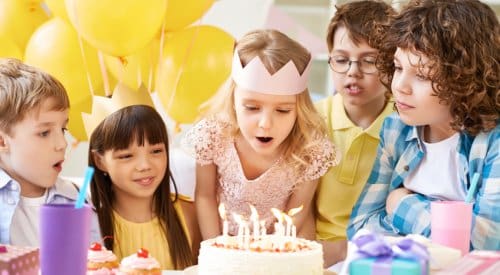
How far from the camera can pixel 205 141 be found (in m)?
2.64

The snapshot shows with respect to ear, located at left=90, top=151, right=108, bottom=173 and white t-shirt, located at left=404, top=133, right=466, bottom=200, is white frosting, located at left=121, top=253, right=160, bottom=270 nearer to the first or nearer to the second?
ear, located at left=90, top=151, right=108, bottom=173

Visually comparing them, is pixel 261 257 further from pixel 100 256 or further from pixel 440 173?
pixel 440 173

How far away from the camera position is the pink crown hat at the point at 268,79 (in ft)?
8.12

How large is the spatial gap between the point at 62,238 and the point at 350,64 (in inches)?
56.6

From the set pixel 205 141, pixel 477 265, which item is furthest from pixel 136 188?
pixel 477 265

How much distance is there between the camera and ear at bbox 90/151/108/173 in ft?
8.30

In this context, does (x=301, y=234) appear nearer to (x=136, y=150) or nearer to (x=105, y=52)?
(x=136, y=150)

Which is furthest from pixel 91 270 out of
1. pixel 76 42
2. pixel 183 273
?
pixel 76 42

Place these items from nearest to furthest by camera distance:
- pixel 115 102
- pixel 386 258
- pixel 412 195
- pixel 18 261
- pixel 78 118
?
pixel 386 258 → pixel 18 261 → pixel 412 195 → pixel 115 102 → pixel 78 118

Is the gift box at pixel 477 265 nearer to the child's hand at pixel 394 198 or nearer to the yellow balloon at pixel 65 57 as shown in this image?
the child's hand at pixel 394 198

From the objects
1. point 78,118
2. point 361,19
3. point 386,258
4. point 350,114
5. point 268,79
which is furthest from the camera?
point 78,118

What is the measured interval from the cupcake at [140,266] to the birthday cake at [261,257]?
5.1 inches

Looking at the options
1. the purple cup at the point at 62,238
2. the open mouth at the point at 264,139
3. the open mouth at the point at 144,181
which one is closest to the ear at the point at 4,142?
the open mouth at the point at 144,181

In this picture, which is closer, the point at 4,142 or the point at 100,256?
the point at 100,256
